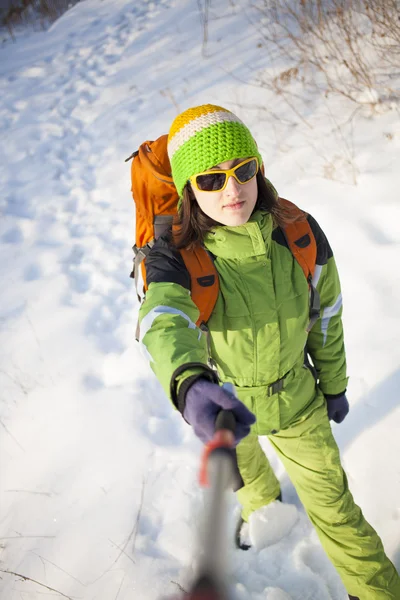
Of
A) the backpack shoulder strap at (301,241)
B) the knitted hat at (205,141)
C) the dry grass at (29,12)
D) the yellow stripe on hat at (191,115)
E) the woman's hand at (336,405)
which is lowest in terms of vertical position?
the woman's hand at (336,405)

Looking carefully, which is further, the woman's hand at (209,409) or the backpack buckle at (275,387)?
the backpack buckle at (275,387)

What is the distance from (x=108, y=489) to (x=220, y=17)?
6831mm

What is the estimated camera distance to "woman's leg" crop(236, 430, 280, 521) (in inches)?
85.5

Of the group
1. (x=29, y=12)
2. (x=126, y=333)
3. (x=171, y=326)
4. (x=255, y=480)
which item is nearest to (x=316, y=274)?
(x=171, y=326)

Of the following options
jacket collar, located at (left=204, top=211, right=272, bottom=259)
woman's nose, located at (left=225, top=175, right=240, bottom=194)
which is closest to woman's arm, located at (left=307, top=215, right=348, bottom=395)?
jacket collar, located at (left=204, top=211, right=272, bottom=259)

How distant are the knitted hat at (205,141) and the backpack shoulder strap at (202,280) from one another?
277 millimetres

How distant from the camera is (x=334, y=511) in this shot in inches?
72.3

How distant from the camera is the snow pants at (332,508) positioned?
179cm

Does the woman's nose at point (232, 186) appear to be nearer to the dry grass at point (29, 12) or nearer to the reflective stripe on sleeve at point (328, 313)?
the reflective stripe on sleeve at point (328, 313)

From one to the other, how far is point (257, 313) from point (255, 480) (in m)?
1.09

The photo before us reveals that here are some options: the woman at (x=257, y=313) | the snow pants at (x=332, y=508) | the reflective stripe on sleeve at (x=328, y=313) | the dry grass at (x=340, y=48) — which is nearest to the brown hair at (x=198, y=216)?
the woman at (x=257, y=313)

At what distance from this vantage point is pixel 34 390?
3254mm

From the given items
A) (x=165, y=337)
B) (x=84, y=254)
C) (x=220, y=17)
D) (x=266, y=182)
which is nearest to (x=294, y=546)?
(x=165, y=337)

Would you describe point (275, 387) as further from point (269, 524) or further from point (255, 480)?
point (269, 524)
